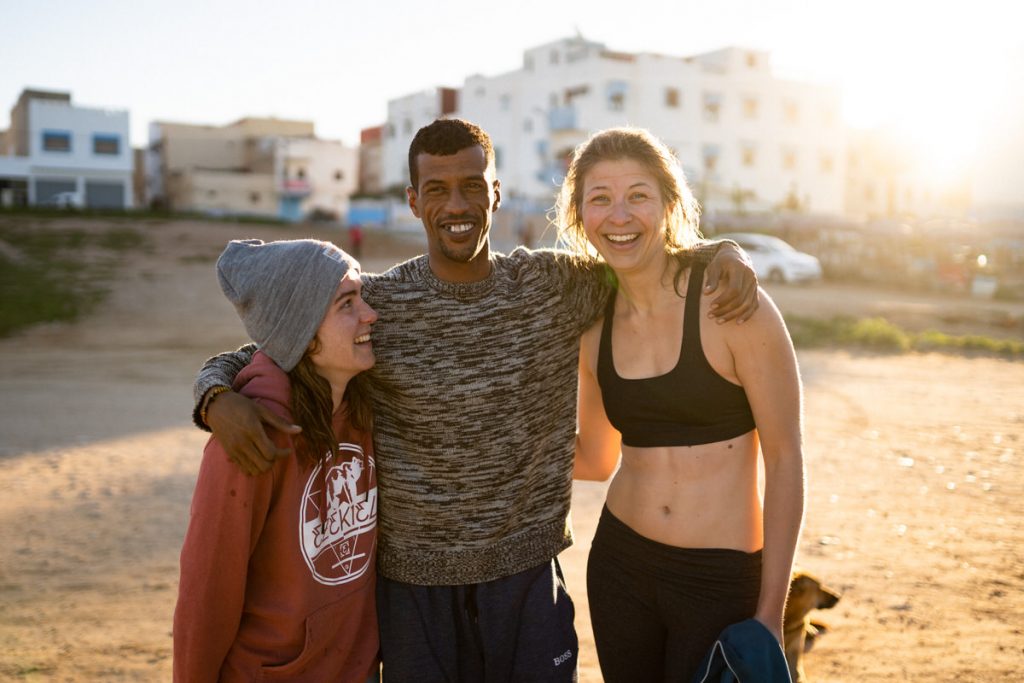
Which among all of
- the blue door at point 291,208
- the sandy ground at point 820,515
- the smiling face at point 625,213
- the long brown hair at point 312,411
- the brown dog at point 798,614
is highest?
the blue door at point 291,208

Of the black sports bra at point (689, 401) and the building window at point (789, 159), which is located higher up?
the building window at point (789, 159)

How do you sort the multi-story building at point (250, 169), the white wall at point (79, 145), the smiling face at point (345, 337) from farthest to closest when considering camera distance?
the multi-story building at point (250, 169) < the white wall at point (79, 145) < the smiling face at point (345, 337)

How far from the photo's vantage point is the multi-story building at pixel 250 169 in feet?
183

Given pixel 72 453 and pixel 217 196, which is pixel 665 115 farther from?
pixel 72 453

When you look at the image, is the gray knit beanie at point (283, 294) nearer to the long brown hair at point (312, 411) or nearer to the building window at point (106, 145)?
the long brown hair at point (312, 411)

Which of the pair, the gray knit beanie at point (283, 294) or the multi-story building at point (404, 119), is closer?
the gray knit beanie at point (283, 294)

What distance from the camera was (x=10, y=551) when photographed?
5.70 meters

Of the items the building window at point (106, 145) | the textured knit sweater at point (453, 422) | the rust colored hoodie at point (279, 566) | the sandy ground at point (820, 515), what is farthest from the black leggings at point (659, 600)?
the building window at point (106, 145)

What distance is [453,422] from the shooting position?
269 cm

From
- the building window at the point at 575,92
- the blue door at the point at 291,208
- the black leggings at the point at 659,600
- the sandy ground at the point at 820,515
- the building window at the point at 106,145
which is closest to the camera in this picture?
the black leggings at the point at 659,600

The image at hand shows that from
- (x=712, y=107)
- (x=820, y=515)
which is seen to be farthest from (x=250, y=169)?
(x=820, y=515)

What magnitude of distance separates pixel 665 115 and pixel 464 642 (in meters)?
43.6

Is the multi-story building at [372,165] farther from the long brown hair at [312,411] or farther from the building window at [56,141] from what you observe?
the long brown hair at [312,411]

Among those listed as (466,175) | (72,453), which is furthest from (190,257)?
(466,175)
